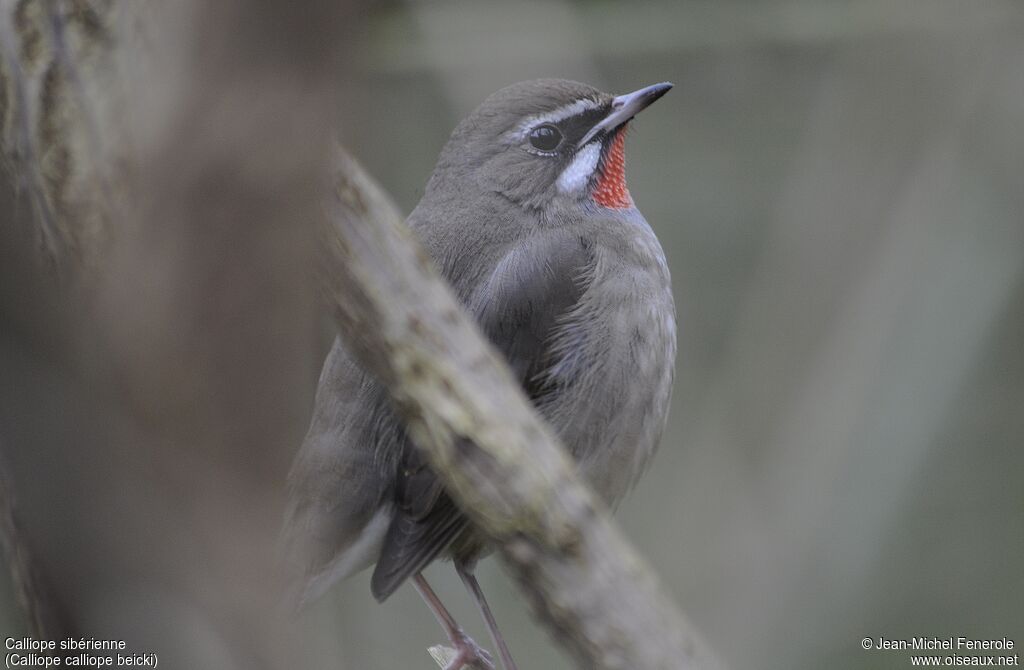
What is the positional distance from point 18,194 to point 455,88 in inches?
157

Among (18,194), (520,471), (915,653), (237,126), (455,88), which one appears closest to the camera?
(237,126)

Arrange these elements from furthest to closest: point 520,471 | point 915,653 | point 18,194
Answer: point 915,653 < point 520,471 < point 18,194

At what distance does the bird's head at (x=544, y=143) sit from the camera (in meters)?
4.21

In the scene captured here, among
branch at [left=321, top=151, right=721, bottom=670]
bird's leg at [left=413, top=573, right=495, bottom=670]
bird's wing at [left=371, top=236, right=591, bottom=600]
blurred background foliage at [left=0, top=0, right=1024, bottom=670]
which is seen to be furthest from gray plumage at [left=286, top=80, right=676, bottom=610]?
branch at [left=321, top=151, right=721, bottom=670]

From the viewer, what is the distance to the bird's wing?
3775mm

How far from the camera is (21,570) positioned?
1188 millimetres

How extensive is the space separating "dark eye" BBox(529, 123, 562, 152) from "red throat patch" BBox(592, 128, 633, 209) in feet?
0.66

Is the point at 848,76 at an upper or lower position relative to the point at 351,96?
upper

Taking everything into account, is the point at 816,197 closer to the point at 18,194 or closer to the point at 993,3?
the point at 993,3

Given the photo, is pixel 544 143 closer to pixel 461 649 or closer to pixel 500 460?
pixel 461 649

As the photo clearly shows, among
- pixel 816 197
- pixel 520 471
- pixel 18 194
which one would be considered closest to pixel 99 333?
pixel 18 194

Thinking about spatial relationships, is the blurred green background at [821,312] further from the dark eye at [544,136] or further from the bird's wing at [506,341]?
the bird's wing at [506,341]

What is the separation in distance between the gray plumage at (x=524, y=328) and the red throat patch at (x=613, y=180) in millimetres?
25

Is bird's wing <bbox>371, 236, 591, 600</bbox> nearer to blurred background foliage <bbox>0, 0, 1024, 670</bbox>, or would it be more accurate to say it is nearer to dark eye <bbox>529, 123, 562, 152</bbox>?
dark eye <bbox>529, 123, 562, 152</bbox>
